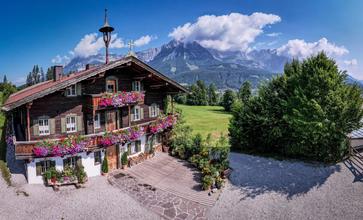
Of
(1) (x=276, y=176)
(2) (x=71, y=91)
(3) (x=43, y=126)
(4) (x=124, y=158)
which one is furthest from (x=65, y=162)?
(1) (x=276, y=176)

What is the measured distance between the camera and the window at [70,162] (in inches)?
740

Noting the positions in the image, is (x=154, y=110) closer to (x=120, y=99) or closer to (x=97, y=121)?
(x=120, y=99)

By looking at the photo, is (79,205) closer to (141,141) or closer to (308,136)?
(141,141)

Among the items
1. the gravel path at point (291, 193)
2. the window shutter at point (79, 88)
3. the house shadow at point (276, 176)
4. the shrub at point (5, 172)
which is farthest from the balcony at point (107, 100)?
the house shadow at point (276, 176)

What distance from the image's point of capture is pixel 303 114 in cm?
1959

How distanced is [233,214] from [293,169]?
27.4 ft

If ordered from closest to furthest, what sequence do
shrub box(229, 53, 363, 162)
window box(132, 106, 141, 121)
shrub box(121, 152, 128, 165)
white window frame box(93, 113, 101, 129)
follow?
shrub box(229, 53, 363, 162) → white window frame box(93, 113, 101, 129) → shrub box(121, 152, 128, 165) → window box(132, 106, 141, 121)

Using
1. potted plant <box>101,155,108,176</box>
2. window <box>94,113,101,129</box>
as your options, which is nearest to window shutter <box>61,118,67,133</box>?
window <box>94,113,101,129</box>

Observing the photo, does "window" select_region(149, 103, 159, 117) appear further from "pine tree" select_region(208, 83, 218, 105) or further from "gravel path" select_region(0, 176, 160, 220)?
"pine tree" select_region(208, 83, 218, 105)

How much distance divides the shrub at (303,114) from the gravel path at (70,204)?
1403cm

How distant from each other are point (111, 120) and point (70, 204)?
326 inches

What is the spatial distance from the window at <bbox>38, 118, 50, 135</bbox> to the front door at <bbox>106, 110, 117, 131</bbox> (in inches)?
192

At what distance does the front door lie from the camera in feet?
71.7

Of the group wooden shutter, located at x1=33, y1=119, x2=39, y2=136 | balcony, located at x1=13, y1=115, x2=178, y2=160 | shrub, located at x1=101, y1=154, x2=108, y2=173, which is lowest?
shrub, located at x1=101, y1=154, x2=108, y2=173
